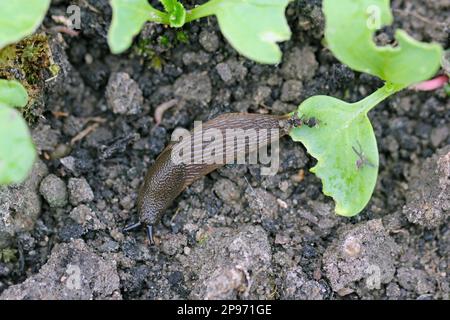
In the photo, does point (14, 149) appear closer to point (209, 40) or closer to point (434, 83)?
point (209, 40)

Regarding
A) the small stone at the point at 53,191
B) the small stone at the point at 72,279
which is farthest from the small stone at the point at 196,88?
the small stone at the point at 72,279

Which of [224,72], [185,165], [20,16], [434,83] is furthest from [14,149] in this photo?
[434,83]

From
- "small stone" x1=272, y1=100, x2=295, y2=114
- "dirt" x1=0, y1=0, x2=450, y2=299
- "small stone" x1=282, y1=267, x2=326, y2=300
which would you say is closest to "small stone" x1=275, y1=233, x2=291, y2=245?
"dirt" x1=0, y1=0, x2=450, y2=299

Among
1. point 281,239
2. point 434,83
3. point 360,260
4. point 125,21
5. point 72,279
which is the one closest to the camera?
point 125,21

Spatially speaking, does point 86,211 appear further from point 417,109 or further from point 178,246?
point 417,109

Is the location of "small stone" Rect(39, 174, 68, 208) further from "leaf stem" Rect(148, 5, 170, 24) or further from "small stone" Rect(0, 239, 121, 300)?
"leaf stem" Rect(148, 5, 170, 24)
